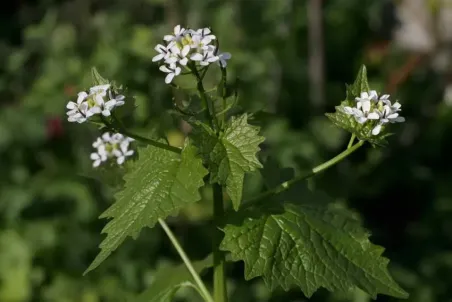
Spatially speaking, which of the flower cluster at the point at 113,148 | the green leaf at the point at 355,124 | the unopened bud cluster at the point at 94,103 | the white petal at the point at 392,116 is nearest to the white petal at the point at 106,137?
the flower cluster at the point at 113,148

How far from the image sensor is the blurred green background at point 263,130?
3.68 meters

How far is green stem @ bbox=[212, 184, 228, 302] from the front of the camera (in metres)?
1.45

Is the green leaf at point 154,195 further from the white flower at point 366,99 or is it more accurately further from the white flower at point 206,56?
the white flower at point 366,99

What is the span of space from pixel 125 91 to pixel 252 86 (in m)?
2.72

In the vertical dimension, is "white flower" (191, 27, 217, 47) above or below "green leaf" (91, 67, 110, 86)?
above

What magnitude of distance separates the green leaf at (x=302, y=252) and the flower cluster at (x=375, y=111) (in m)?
0.23

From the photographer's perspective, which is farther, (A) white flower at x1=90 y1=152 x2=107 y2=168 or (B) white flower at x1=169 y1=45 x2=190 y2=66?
(A) white flower at x1=90 y1=152 x2=107 y2=168

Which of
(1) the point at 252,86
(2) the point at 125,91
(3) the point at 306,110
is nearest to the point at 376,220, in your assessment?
(3) the point at 306,110

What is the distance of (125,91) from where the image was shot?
1.46 meters

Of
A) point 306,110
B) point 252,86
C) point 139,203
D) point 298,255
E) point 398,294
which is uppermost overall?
point 139,203

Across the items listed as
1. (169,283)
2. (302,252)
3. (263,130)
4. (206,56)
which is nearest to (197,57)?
(206,56)

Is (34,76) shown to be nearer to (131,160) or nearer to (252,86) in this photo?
(252,86)

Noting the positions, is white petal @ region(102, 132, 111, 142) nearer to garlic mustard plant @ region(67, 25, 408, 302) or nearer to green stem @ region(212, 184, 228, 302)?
garlic mustard plant @ region(67, 25, 408, 302)

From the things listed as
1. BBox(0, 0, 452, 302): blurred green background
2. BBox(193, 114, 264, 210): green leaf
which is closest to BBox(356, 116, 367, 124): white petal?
BBox(193, 114, 264, 210): green leaf
